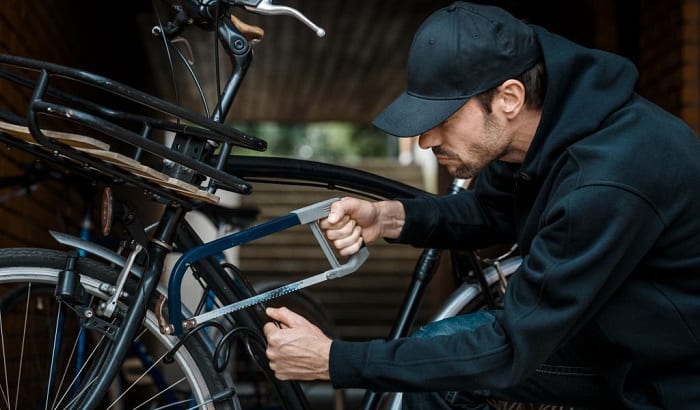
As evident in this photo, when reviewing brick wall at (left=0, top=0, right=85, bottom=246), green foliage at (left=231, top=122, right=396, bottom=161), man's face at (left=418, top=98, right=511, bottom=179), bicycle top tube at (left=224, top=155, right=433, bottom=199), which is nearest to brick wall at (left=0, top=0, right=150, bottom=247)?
brick wall at (left=0, top=0, right=85, bottom=246)

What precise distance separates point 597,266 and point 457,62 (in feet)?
1.52

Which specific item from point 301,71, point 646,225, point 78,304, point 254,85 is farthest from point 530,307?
point 254,85

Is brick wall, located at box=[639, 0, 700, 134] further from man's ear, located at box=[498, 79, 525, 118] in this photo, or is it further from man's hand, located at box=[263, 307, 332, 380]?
man's hand, located at box=[263, 307, 332, 380]

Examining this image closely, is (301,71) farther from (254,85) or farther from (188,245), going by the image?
(188,245)

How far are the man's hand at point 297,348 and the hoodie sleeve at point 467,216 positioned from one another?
1.70ft

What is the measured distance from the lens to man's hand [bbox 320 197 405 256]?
1.65m

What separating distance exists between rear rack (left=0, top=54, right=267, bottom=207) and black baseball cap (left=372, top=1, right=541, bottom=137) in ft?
1.07

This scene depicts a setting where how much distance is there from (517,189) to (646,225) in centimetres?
41

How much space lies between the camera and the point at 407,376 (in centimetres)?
143

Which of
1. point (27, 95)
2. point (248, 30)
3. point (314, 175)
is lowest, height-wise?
point (314, 175)

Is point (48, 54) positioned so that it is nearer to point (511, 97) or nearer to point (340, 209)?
point (340, 209)

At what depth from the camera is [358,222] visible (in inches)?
70.2

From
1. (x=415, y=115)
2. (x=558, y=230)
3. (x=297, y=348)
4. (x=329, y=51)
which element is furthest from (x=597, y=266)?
(x=329, y=51)

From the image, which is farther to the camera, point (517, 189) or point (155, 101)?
point (517, 189)
